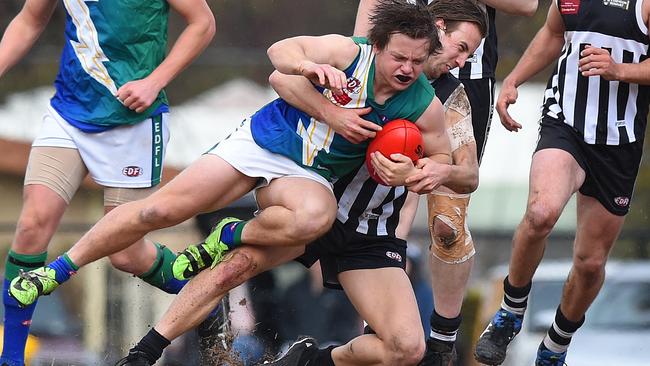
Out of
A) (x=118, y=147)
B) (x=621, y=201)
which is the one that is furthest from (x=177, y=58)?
(x=621, y=201)

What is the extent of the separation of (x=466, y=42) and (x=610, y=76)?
2.45ft

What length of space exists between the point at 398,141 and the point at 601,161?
145 cm

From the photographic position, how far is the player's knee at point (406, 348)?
5496mm

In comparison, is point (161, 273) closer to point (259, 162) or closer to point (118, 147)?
point (118, 147)

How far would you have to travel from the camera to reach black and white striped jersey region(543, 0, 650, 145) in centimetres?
604

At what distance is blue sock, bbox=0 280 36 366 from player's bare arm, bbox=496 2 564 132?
2526 mm

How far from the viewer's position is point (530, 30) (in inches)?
356

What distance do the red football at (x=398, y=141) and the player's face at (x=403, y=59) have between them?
0.17 m

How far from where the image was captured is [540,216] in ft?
19.5

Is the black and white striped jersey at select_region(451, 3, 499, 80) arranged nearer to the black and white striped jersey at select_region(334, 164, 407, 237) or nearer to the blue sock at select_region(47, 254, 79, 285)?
the black and white striped jersey at select_region(334, 164, 407, 237)

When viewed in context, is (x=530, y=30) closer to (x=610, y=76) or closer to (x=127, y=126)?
(x=610, y=76)

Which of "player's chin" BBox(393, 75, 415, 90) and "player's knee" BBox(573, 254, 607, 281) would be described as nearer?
"player's chin" BBox(393, 75, 415, 90)

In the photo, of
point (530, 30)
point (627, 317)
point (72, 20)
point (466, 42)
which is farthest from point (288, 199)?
point (627, 317)

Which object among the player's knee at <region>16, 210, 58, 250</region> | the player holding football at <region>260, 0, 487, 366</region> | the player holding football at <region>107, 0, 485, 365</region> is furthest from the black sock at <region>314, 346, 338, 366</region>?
the player's knee at <region>16, 210, 58, 250</region>
